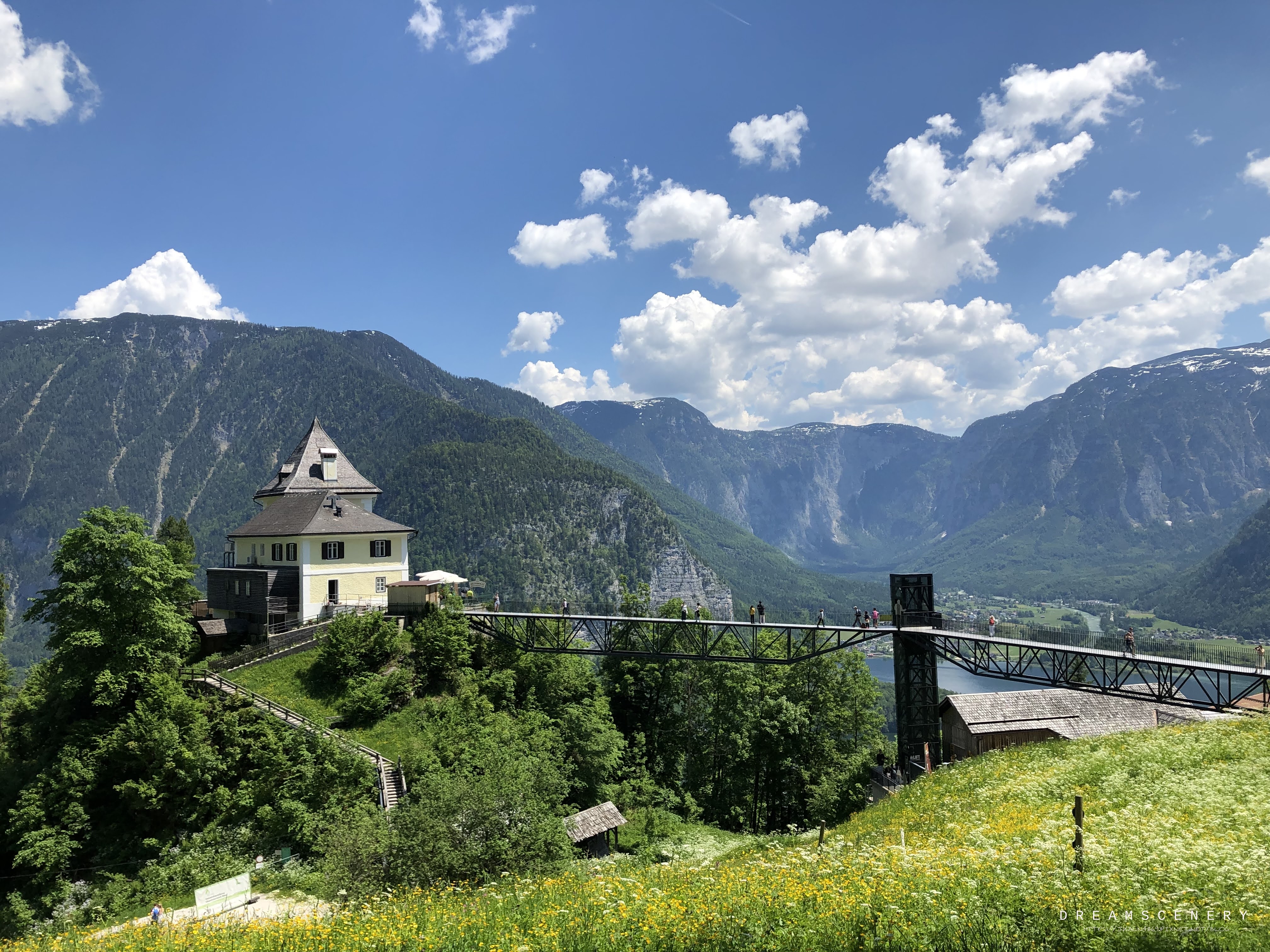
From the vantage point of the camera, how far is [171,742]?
32.4 meters

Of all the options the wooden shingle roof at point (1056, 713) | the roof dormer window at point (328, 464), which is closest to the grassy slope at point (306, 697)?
the roof dormer window at point (328, 464)

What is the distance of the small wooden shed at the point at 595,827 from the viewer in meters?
34.2

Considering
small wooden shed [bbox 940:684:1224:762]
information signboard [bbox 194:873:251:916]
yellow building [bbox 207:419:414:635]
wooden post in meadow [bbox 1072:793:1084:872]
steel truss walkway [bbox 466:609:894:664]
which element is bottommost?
information signboard [bbox 194:873:251:916]

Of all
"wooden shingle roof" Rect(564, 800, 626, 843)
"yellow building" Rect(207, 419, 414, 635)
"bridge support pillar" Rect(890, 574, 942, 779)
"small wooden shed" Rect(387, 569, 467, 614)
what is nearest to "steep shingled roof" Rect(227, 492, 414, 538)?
"yellow building" Rect(207, 419, 414, 635)

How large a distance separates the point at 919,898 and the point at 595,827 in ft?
90.4

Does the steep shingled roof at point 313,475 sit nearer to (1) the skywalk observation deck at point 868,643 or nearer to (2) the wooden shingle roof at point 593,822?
(1) the skywalk observation deck at point 868,643

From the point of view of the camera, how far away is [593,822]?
116ft

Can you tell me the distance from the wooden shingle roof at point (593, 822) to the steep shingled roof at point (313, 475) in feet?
108

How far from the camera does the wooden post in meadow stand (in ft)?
38.7

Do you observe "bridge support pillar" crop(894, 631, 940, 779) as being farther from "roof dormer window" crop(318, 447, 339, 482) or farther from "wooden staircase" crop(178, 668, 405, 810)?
"roof dormer window" crop(318, 447, 339, 482)

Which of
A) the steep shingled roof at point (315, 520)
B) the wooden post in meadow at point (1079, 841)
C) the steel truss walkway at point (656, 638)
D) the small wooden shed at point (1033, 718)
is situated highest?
the steep shingled roof at point (315, 520)

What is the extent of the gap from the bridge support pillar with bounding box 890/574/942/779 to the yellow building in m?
33.1

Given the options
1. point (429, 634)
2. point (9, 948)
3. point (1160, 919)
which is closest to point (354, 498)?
point (429, 634)

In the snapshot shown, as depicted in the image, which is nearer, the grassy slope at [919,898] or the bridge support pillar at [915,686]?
the grassy slope at [919,898]
